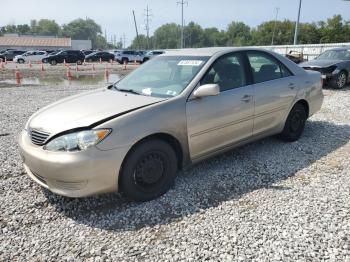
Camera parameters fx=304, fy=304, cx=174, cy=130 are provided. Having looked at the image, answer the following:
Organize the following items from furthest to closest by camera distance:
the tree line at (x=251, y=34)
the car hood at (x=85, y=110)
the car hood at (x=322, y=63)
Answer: the tree line at (x=251, y=34) < the car hood at (x=322, y=63) < the car hood at (x=85, y=110)

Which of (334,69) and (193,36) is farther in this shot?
(193,36)

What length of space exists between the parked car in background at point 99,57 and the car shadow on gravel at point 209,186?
116 feet

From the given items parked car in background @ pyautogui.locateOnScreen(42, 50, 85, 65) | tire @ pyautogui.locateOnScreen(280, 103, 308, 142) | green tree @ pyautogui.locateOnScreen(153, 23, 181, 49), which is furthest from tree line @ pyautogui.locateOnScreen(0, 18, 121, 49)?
tire @ pyautogui.locateOnScreen(280, 103, 308, 142)

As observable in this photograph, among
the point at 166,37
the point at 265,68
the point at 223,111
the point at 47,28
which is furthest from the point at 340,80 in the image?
the point at 47,28

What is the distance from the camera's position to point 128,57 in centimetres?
3534

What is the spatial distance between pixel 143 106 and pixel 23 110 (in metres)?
6.09

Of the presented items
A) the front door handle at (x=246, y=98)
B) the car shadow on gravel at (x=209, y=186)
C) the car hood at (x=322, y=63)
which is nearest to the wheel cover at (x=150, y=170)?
the car shadow on gravel at (x=209, y=186)

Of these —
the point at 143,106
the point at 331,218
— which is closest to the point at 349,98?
the point at 331,218

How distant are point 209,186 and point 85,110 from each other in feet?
5.53

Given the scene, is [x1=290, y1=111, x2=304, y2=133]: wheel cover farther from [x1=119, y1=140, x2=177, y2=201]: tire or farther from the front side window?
[x1=119, y1=140, x2=177, y2=201]: tire

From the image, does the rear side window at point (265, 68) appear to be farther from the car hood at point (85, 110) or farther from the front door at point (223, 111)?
the car hood at point (85, 110)

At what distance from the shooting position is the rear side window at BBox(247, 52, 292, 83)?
14.0 feet

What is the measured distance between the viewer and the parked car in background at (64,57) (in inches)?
1218

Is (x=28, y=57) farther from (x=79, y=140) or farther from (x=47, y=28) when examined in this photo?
A: (x=47, y=28)
